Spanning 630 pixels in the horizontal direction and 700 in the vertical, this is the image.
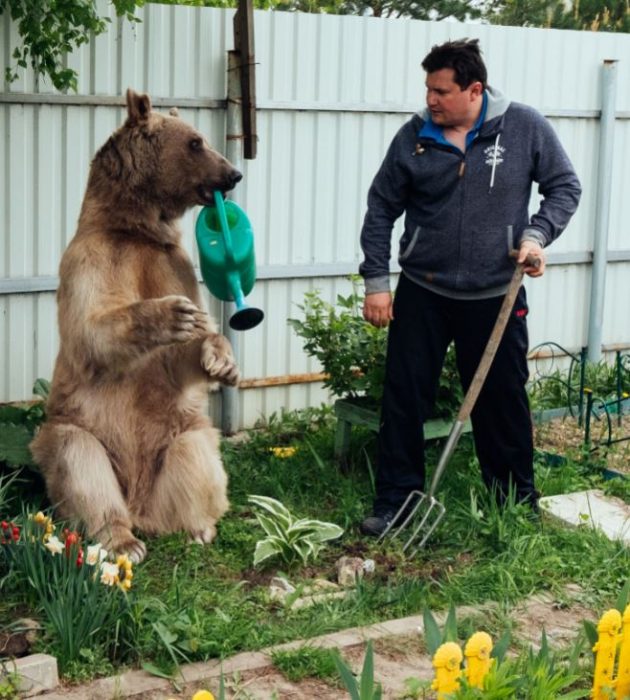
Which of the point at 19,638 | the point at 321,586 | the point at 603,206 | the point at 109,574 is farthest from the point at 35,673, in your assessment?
the point at 603,206

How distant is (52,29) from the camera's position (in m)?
6.73

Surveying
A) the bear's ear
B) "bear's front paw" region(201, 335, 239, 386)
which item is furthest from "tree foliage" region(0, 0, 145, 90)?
"bear's front paw" region(201, 335, 239, 386)

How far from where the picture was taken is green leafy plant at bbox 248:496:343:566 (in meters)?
5.50

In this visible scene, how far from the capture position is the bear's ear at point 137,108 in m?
5.50

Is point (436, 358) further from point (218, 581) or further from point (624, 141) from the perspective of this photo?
point (624, 141)

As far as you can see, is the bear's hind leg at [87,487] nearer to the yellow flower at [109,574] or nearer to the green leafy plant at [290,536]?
the green leafy plant at [290,536]

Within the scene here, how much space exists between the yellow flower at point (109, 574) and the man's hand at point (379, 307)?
188cm

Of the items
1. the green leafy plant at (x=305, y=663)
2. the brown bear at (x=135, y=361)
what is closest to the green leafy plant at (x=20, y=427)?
the brown bear at (x=135, y=361)

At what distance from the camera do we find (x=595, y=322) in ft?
30.5

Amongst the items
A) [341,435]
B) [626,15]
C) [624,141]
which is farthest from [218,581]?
[626,15]

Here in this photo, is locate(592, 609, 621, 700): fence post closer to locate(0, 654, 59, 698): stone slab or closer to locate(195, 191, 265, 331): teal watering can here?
locate(0, 654, 59, 698): stone slab

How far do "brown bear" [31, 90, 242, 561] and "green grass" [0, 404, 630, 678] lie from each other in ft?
0.75

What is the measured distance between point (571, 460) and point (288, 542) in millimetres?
2281

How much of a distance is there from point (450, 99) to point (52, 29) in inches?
93.1
